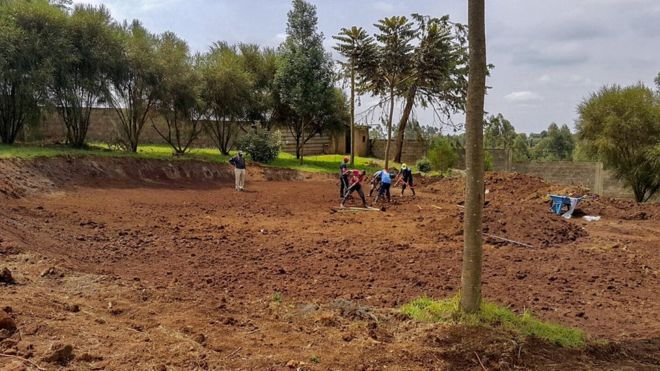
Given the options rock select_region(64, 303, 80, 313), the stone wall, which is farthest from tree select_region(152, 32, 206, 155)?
rock select_region(64, 303, 80, 313)

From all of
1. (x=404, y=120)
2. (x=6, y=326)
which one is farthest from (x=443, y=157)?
(x=6, y=326)

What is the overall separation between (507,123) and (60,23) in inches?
1677

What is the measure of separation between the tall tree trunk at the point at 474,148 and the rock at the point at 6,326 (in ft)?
13.0

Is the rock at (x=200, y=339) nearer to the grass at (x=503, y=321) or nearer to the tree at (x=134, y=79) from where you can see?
the grass at (x=503, y=321)

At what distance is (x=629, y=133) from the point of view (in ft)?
87.8

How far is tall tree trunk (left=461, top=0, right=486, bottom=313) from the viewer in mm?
4816

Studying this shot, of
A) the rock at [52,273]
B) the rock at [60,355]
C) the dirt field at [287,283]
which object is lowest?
the dirt field at [287,283]

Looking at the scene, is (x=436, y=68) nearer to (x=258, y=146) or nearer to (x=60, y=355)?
(x=258, y=146)

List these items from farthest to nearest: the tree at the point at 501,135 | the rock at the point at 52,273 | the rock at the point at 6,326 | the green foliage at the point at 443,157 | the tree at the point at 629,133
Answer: the tree at the point at 501,135, the green foliage at the point at 443,157, the tree at the point at 629,133, the rock at the point at 52,273, the rock at the point at 6,326

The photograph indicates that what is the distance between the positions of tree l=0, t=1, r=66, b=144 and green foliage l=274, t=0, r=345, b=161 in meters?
13.8

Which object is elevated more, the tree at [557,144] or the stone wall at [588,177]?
the tree at [557,144]

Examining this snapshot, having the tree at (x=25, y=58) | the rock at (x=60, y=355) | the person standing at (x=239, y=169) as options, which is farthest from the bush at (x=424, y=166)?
the rock at (x=60, y=355)

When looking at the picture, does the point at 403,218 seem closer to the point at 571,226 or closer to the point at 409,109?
the point at 571,226

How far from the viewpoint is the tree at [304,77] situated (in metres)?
31.5
